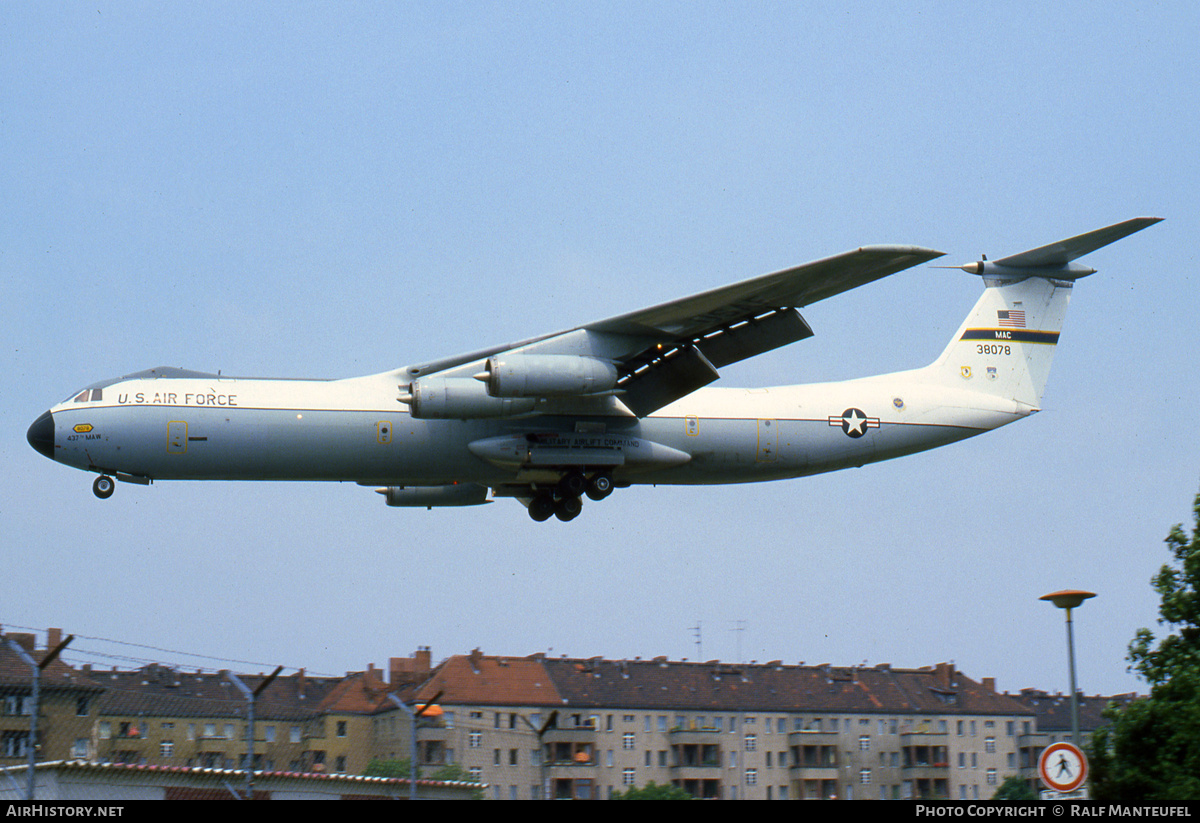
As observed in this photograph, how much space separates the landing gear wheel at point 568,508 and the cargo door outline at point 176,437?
6.84 m

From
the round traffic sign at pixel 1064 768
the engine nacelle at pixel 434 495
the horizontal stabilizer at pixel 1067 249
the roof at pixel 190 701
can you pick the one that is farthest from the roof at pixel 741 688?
the round traffic sign at pixel 1064 768

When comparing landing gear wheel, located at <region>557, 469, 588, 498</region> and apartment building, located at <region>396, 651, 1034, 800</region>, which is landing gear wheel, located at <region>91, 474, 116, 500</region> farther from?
apartment building, located at <region>396, 651, 1034, 800</region>

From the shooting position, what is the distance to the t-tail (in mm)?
25734

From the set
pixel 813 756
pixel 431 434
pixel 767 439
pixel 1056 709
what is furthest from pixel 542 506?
pixel 1056 709

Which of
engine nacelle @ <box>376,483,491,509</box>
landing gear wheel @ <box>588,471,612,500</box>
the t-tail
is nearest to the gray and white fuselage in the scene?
landing gear wheel @ <box>588,471,612,500</box>

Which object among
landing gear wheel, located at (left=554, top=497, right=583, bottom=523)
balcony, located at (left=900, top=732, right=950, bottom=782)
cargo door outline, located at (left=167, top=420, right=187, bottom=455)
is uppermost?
cargo door outline, located at (left=167, top=420, right=187, bottom=455)

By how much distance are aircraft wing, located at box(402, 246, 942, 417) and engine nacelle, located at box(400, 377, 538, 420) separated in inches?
37.4

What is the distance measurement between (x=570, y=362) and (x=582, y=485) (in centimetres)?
328

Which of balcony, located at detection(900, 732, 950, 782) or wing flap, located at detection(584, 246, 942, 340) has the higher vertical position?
wing flap, located at detection(584, 246, 942, 340)

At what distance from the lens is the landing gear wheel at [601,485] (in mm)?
22484

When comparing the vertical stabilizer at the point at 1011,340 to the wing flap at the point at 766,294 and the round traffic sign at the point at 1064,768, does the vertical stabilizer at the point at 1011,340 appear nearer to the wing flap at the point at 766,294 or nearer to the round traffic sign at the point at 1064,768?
the wing flap at the point at 766,294

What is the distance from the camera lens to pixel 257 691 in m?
13.7
